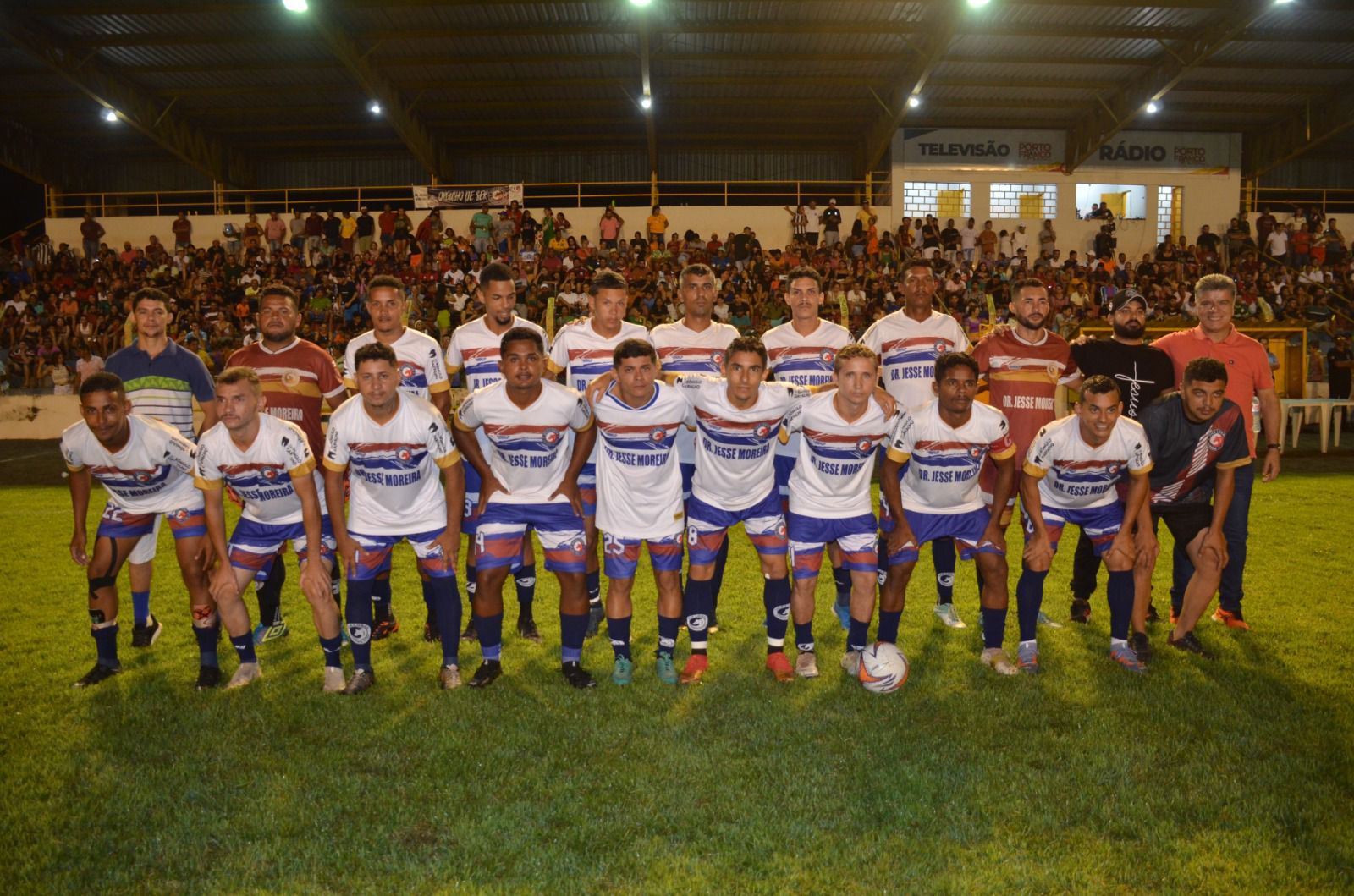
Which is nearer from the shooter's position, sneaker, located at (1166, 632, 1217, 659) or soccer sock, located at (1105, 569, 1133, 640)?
soccer sock, located at (1105, 569, 1133, 640)

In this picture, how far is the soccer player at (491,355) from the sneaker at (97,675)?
86.3 inches

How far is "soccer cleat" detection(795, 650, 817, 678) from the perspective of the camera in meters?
5.59

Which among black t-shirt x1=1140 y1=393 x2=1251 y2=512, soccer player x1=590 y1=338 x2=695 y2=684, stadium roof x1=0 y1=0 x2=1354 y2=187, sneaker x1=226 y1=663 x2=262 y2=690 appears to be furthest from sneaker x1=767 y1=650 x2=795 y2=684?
stadium roof x1=0 y1=0 x2=1354 y2=187

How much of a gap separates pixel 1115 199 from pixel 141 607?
31584mm

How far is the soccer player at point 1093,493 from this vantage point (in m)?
5.66

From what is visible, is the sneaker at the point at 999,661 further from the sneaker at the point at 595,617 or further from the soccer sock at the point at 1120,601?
the sneaker at the point at 595,617

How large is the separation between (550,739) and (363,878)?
134 cm

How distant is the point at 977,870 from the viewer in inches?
138

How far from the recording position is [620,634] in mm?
5594

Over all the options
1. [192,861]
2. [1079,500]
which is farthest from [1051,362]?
[192,861]

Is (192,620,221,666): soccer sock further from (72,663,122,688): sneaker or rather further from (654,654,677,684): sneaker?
(654,654,677,684): sneaker

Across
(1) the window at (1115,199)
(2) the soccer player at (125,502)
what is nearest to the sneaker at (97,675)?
(2) the soccer player at (125,502)

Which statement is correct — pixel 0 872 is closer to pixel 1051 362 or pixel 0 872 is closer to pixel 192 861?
pixel 192 861

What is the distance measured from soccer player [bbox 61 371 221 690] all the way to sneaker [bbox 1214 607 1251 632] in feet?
22.5
